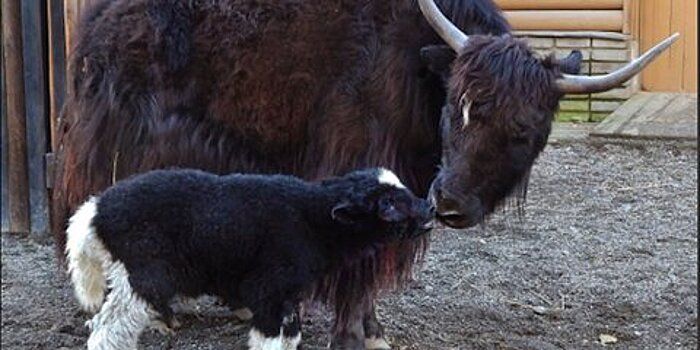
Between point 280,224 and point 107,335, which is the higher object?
point 280,224

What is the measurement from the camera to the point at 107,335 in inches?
128

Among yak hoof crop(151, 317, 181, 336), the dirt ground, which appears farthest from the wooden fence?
yak hoof crop(151, 317, 181, 336)

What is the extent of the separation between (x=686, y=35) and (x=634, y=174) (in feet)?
8.81

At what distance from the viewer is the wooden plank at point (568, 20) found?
9.41m

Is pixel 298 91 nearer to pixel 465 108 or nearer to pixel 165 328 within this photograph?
pixel 465 108

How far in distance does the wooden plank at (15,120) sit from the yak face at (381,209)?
2.99 m

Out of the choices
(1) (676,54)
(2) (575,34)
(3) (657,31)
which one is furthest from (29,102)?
(1) (676,54)

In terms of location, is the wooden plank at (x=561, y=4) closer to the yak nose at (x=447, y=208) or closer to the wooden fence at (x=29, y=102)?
the wooden fence at (x=29, y=102)

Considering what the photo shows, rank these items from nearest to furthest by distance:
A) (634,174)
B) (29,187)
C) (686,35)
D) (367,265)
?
1. (367,265)
2. (29,187)
3. (634,174)
4. (686,35)

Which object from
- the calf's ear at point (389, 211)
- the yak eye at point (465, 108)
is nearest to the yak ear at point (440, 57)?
the yak eye at point (465, 108)

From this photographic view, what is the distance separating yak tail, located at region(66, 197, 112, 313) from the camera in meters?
3.26

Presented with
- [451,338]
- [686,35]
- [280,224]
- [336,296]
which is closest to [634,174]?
[686,35]

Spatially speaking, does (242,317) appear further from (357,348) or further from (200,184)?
(200,184)

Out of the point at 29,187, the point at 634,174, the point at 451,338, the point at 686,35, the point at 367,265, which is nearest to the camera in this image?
the point at 367,265
